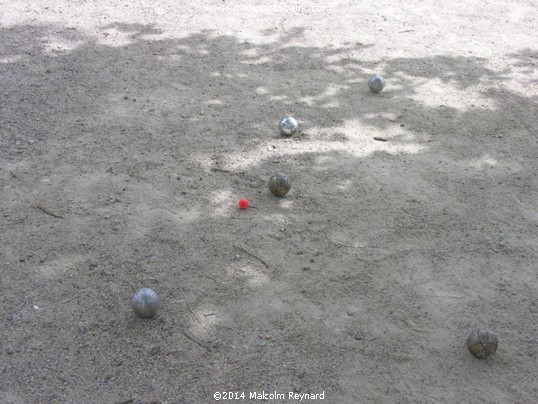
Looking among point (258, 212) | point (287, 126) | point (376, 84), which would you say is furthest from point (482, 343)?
point (376, 84)

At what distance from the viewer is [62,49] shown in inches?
285

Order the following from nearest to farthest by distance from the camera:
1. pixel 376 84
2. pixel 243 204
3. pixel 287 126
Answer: pixel 243 204 < pixel 287 126 < pixel 376 84

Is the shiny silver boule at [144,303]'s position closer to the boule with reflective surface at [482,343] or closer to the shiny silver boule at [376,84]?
the boule with reflective surface at [482,343]

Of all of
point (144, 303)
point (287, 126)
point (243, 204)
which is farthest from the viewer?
point (287, 126)

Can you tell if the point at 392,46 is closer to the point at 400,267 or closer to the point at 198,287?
the point at 400,267

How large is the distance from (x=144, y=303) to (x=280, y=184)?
169 centimetres

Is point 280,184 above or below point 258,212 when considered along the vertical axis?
above

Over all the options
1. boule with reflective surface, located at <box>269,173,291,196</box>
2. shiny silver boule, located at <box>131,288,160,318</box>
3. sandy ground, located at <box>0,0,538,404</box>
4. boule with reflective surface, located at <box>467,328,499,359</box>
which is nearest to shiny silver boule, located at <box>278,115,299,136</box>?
sandy ground, located at <box>0,0,538,404</box>

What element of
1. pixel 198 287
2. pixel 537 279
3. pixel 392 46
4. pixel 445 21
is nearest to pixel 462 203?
pixel 537 279

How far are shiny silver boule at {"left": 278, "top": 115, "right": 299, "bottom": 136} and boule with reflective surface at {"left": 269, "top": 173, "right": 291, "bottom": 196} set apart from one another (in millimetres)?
990

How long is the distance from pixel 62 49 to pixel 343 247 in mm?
4651

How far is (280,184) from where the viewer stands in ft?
16.4

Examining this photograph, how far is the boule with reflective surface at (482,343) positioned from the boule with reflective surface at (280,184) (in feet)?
6.48

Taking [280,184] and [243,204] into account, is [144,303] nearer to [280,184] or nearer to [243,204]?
[243,204]
